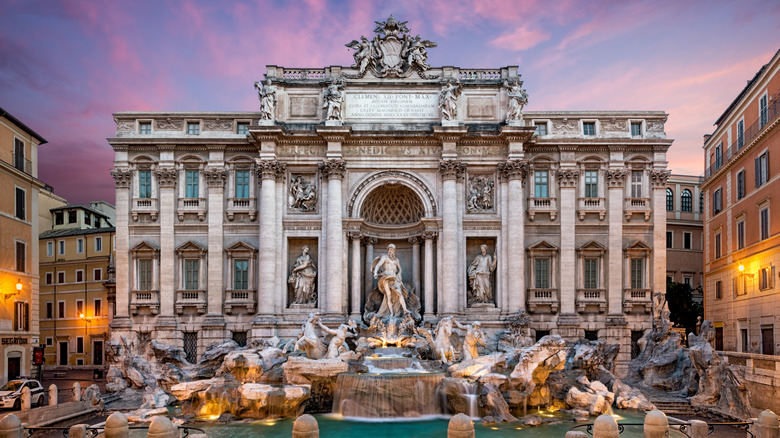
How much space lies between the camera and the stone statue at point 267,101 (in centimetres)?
3122

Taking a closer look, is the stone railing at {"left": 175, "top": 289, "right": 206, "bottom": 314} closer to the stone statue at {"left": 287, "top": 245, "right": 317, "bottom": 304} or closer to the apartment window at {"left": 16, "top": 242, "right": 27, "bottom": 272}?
the stone statue at {"left": 287, "top": 245, "right": 317, "bottom": 304}

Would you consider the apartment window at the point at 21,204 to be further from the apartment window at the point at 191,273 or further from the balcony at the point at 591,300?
the balcony at the point at 591,300

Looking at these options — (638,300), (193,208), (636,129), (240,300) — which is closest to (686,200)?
(636,129)

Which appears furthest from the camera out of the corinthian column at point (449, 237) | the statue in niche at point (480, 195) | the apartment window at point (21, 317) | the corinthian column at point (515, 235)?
the apartment window at point (21, 317)

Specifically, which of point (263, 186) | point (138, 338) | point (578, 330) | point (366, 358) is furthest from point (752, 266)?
point (138, 338)

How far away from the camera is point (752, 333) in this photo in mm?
31734

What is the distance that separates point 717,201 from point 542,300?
52.2 ft

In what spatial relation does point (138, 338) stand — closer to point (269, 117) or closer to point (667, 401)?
point (269, 117)

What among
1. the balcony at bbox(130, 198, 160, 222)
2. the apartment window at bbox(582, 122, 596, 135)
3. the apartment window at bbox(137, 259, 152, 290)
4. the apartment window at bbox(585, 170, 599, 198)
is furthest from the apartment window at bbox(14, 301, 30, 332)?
the apartment window at bbox(582, 122, 596, 135)

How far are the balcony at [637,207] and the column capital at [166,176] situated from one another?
23938mm

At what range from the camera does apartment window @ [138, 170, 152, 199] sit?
32.7 m

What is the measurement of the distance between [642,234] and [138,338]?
88.2ft

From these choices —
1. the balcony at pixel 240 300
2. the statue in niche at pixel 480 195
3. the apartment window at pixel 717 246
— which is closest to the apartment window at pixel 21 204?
the balcony at pixel 240 300

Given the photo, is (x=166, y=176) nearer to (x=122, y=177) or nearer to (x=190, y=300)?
(x=122, y=177)
